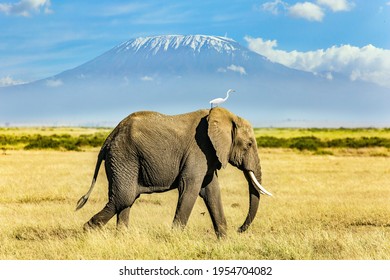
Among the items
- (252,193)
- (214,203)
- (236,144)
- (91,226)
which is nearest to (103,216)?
(91,226)

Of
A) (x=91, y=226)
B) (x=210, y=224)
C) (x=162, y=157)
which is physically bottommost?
(x=210, y=224)

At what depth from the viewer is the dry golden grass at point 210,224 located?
411 inches

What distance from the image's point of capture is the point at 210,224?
46.1 feet

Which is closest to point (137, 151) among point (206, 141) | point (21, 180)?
point (206, 141)

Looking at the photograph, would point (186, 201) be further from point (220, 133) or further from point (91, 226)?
point (91, 226)

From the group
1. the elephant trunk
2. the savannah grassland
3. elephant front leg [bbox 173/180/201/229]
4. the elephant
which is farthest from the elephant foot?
the elephant trunk

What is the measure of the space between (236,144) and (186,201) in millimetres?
1546

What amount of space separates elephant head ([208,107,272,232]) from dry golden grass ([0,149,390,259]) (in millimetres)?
1052

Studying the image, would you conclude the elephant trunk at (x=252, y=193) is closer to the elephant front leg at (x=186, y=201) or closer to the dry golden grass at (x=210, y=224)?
the dry golden grass at (x=210, y=224)

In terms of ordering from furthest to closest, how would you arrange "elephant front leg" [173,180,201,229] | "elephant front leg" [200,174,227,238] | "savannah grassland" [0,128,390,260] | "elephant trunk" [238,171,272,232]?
"elephant trunk" [238,171,272,232]
"elephant front leg" [200,174,227,238]
"elephant front leg" [173,180,201,229]
"savannah grassland" [0,128,390,260]

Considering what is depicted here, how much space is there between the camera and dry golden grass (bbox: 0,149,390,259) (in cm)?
1044

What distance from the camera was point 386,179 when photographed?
24.5 meters

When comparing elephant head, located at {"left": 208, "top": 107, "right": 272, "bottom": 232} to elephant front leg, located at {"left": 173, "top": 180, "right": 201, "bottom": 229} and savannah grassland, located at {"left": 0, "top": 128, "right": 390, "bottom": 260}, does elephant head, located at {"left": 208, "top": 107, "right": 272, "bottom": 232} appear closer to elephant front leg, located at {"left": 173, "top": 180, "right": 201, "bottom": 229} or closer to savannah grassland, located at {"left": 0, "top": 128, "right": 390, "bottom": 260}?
elephant front leg, located at {"left": 173, "top": 180, "right": 201, "bottom": 229}
